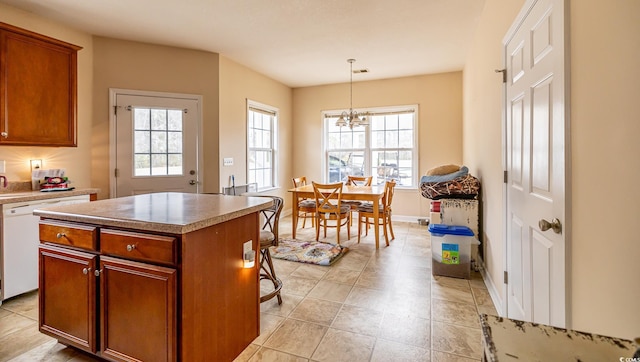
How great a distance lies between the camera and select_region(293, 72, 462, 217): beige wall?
522 centimetres

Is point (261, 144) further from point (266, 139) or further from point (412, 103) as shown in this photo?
point (412, 103)

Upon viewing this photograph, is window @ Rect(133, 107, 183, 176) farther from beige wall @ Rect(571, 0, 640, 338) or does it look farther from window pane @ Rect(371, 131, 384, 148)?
beige wall @ Rect(571, 0, 640, 338)

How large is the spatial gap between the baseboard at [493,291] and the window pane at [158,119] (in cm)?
410

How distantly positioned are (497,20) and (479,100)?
97cm

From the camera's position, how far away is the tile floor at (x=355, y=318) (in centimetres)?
183

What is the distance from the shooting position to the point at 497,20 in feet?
7.95

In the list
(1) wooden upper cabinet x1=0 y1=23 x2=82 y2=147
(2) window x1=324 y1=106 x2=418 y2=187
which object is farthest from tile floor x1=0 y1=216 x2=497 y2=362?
(2) window x1=324 y1=106 x2=418 y2=187

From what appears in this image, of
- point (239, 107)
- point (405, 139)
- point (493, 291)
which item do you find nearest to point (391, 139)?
point (405, 139)

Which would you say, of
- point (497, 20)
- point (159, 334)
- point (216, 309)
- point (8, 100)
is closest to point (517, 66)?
point (497, 20)

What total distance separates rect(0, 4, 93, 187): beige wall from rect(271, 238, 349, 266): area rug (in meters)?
2.44

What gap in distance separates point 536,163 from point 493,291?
1.44m

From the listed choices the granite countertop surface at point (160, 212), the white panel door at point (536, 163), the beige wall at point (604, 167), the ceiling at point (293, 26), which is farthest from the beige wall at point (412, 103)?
the beige wall at point (604, 167)

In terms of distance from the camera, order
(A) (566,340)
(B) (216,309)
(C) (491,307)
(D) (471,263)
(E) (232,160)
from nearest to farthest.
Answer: (A) (566,340) < (B) (216,309) < (C) (491,307) < (D) (471,263) < (E) (232,160)

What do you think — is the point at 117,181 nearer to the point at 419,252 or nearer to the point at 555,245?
the point at 419,252
